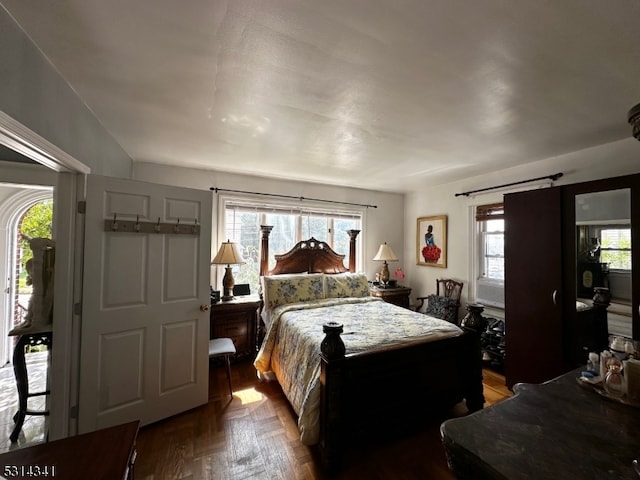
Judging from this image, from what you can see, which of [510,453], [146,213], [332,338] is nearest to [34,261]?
[146,213]

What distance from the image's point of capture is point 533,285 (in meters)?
2.52

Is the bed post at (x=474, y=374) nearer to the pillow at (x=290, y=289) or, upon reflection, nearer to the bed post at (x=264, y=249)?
the pillow at (x=290, y=289)

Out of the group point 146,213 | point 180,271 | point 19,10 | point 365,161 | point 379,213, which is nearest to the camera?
point 19,10

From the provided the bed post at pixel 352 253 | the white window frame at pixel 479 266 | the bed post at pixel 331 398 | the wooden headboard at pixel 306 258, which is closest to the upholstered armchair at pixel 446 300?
the white window frame at pixel 479 266

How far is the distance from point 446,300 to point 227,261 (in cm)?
304

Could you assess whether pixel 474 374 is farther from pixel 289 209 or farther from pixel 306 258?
pixel 289 209

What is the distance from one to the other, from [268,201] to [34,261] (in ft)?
8.10

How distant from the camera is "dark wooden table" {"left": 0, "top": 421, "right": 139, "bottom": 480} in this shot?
876mm

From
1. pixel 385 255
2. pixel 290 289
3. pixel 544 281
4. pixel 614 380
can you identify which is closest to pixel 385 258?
pixel 385 255

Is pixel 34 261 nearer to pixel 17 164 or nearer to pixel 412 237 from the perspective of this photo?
pixel 17 164

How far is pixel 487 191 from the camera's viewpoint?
11.3 ft

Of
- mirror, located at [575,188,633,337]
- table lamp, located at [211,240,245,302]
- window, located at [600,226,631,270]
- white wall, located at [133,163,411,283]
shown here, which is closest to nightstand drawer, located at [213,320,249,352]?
table lamp, located at [211,240,245,302]

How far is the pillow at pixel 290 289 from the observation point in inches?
128

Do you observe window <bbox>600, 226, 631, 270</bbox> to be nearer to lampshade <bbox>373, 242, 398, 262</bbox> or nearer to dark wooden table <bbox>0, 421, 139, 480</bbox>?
lampshade <bbox>373, 242, 398, 262</bbox>
